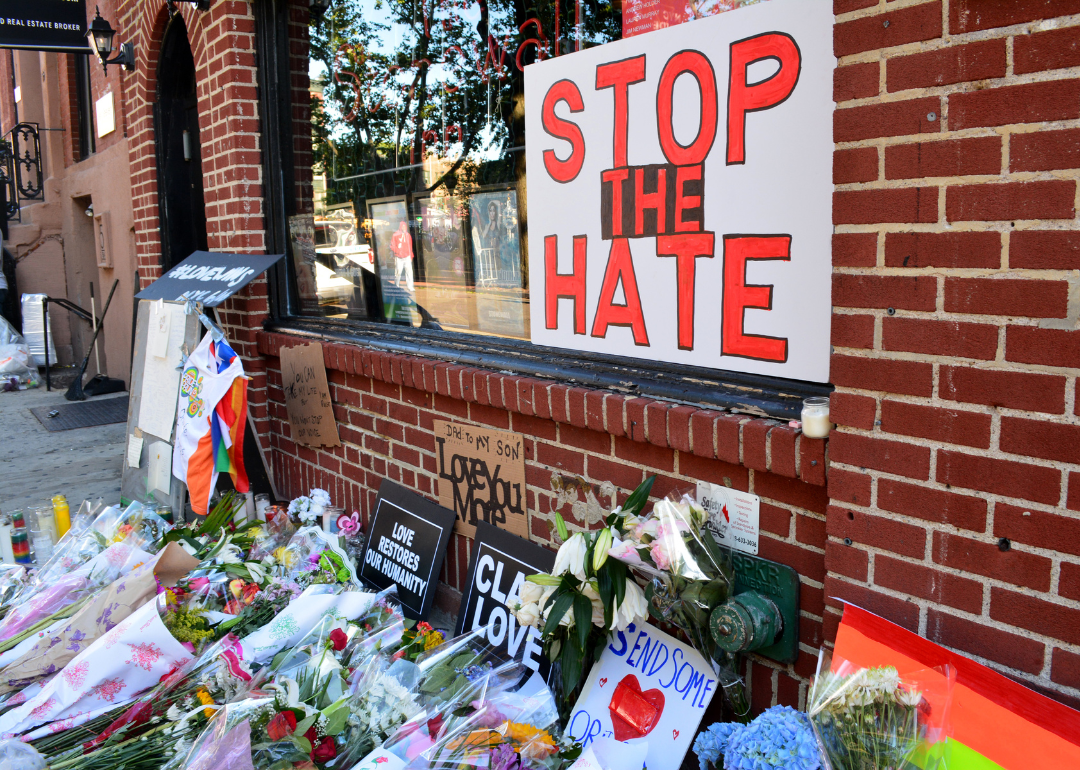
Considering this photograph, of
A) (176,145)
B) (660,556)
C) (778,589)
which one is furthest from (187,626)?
(176,145)

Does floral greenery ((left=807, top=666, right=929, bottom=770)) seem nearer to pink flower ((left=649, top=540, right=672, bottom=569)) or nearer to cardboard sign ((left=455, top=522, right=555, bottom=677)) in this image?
pink flower ((left=649, top=540, right=672, bottom=569))

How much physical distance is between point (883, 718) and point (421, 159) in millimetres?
3030

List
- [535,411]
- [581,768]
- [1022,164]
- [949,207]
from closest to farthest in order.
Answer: [1022,164] < [949,207] < [581,768] < [535,411]

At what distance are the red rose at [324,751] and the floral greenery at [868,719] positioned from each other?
122cm

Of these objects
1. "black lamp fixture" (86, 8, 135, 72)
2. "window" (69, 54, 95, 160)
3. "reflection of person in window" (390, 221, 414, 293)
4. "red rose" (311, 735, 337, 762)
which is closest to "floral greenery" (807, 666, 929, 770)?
"red rose" (311, 735, 337, 762)

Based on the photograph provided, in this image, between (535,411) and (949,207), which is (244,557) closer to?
(535,411)

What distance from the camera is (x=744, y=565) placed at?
233 centimetres

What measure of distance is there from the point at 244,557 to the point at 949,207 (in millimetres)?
3312

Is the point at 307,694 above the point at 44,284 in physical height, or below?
below

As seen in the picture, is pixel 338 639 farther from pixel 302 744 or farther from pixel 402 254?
pixel 402 254

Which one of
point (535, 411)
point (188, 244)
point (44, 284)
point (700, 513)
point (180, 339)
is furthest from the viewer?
point (44, 284)

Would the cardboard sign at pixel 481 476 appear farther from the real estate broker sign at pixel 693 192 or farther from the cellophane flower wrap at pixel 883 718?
the cellophane flower wrap at pixel 883 718

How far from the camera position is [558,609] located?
2.29 meters

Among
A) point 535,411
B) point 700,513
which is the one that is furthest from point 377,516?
point 700,513
